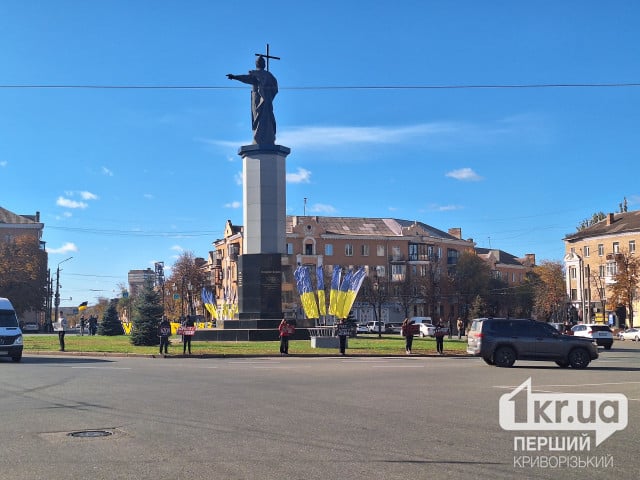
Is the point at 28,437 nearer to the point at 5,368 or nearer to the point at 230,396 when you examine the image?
the point at 230,396

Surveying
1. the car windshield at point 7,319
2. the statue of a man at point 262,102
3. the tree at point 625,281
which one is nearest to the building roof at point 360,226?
the tree at point 625,281

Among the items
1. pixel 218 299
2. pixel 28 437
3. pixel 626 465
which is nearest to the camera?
pixel 626 465

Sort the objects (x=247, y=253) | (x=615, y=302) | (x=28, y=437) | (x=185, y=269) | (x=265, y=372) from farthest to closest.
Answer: (x=185, y=269) → (x=615, y=302) → (x=247, y=253) → (x=265, y=372) → (x=28, y=437)

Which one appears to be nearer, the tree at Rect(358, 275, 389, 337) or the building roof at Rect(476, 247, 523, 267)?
the tree at Rect(358, 275, 389, 337)

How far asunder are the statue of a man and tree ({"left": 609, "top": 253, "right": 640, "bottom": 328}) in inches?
1779

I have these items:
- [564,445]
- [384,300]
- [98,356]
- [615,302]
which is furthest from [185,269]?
[564,445]

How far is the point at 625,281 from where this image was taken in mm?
74188

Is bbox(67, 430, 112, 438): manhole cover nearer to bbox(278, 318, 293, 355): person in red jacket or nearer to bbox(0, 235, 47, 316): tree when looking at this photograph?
bbox(278, 318, 293, 355): person in red jacket

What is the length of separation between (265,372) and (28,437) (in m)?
12.1

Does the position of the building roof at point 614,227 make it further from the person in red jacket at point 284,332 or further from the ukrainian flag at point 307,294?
the person in red jacket at point 284,332

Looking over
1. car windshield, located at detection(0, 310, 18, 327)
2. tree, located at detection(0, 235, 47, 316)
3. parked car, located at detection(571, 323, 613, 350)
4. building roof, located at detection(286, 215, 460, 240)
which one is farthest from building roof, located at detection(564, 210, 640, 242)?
car windshield, located at detection(0, 310, 18, 327)

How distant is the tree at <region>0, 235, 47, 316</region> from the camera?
82.1 meters

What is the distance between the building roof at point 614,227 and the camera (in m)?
82.8

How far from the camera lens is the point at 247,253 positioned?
45062 millimetres
